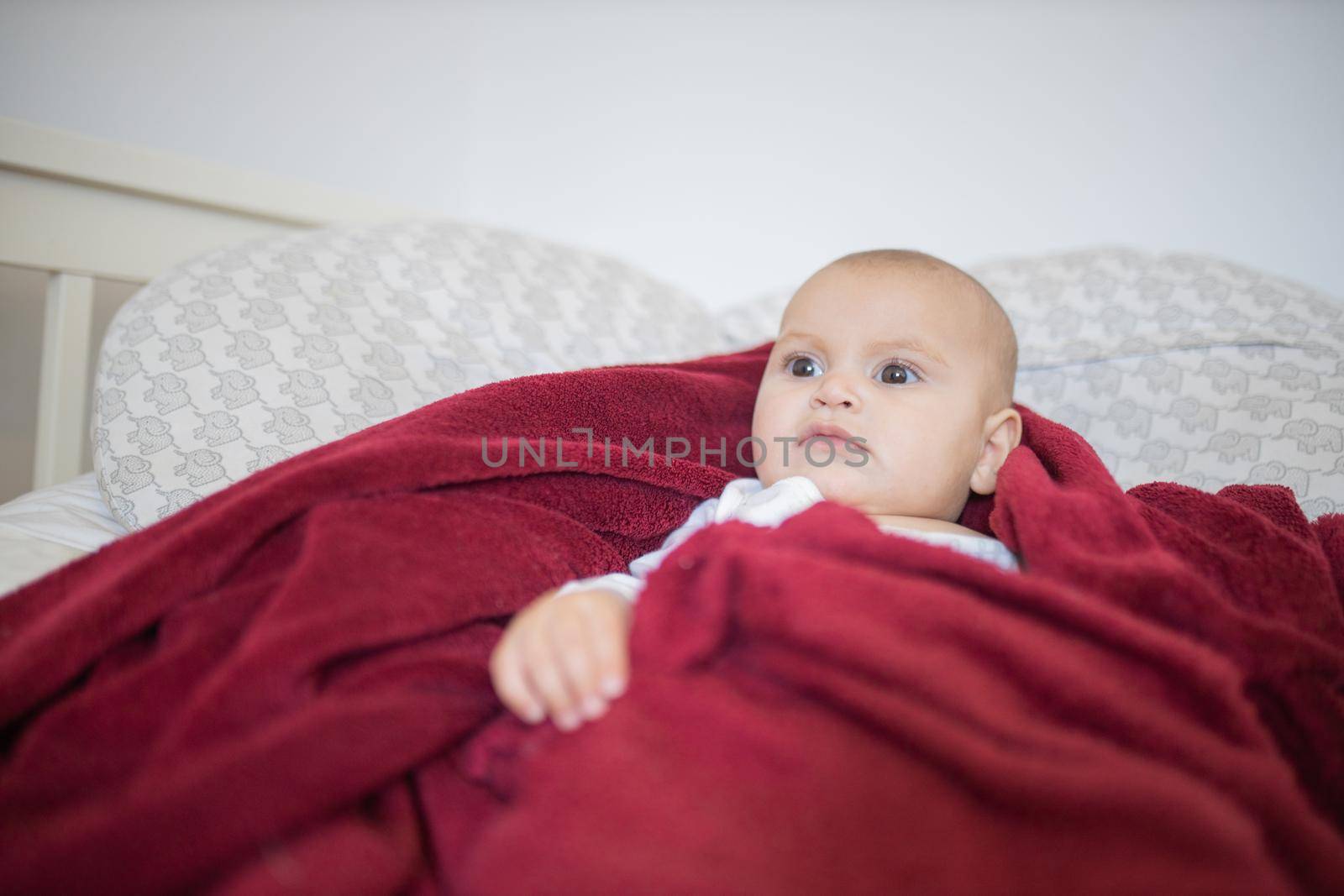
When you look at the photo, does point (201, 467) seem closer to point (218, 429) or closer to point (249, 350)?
point (218, 429)

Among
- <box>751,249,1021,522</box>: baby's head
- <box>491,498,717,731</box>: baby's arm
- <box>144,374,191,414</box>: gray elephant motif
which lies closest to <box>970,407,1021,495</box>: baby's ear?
<box>751,249,1021,522</box>: baby's head

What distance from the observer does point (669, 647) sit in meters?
0.51

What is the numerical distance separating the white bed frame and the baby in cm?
95

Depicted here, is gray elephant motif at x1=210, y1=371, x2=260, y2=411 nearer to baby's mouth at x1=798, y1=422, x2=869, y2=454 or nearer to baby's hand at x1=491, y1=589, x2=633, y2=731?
baby's hand at x1=491, y1=589, x2=633, y2=731

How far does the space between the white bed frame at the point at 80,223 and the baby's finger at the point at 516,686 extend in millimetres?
974

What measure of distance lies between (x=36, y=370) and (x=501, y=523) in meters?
1.12

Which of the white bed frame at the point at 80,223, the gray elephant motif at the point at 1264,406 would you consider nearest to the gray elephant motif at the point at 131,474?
the white bed frame at the point at 80,223

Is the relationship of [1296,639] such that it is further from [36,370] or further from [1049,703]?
[36,370]

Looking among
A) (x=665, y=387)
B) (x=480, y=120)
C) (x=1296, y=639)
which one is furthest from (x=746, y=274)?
(x=1296, y=639)

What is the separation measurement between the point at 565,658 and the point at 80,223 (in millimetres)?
1170

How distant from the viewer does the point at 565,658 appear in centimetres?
53

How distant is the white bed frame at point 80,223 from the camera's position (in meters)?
1.13

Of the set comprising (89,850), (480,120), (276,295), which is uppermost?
(480,120)

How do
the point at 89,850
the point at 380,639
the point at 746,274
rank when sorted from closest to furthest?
the point at 89,850
the point at 380,639
the point at 746,274
